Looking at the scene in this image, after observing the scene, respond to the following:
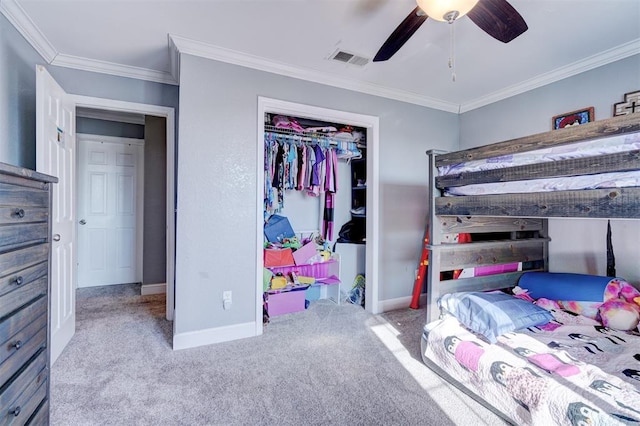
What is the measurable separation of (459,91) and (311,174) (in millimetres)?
1821

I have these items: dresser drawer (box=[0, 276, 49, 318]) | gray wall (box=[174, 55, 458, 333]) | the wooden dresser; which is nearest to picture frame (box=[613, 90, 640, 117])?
gray wall (box=[174, 55, 458, 333])

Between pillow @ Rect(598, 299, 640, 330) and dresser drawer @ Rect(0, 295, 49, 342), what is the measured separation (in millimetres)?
3116

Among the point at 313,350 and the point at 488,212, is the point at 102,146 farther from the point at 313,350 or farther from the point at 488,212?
the point at 488,212

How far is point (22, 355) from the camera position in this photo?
104cm

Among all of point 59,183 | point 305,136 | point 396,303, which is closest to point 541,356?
point 396,303

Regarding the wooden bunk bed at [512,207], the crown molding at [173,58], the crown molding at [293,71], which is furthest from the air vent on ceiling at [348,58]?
the crown molding at [173,58]

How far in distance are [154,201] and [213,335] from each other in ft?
7.33

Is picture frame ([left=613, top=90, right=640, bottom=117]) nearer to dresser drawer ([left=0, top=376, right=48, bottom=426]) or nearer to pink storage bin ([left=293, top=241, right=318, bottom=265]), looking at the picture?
pink storage bin ([left=293, top=241, right=318, bottom=265])

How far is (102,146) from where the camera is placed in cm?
397

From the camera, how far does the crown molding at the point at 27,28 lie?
6.00 feet

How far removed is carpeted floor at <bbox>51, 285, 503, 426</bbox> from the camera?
5.15 feet

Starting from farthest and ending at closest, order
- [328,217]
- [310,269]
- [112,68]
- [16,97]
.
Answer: [328,217] < [310,269] < [112,68] < [16,97]

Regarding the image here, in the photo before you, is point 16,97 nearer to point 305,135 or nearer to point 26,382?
point 26,382

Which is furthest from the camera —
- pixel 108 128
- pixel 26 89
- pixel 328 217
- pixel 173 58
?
pixel 108 128
